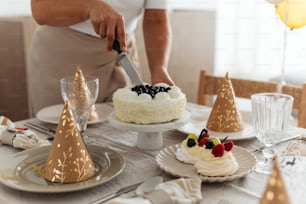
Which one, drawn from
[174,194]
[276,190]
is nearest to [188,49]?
[174,194]

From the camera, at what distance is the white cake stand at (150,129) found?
3.36ft

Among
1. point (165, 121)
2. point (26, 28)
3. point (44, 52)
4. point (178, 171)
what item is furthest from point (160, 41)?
point (26, 28)

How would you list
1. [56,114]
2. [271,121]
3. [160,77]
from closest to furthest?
[271,121] → [56,114] → [160,77]

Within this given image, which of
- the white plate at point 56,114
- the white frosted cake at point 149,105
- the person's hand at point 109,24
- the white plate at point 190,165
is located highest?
the person's hand at point 109,24

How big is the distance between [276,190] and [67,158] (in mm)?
408

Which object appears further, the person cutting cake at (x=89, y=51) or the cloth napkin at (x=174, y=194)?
the person cutting cake at (x=89, y=51)

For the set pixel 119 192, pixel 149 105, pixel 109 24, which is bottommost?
pixel 119 192

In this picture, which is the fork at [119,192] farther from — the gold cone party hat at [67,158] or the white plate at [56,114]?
the white plate at [56,114]

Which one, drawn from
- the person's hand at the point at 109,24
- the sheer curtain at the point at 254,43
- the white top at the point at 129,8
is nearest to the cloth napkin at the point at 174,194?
the person's hand at the point at 109,24

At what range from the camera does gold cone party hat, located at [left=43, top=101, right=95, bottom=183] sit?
2.87 feet

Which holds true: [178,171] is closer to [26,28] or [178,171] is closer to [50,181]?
[50,181]

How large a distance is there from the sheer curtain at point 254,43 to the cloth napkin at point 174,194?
1863mm

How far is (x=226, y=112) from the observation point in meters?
1.17

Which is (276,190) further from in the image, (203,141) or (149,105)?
(149,105)
